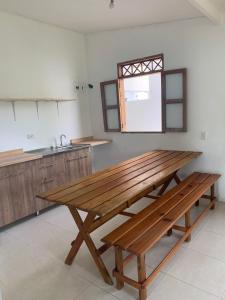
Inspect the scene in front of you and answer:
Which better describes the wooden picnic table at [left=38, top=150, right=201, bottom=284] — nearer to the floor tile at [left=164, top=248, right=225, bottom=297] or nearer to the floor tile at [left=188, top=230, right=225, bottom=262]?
the floor tile at [left=164, top=248, right=225, bottom=297]

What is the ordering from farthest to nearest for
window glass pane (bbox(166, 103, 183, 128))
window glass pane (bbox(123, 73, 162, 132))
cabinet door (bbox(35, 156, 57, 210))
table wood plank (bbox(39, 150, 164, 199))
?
window glass pane (bbox(123, 73, 162, 132)) < window glass pane (bbox(166, 103, 183, 128)) < cabinet door (bbox(35, 156, 57, 210)) < table wood plank (bbox(39, 150, 164, 199))

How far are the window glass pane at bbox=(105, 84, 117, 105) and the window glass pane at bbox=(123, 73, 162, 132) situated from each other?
0.81 ft

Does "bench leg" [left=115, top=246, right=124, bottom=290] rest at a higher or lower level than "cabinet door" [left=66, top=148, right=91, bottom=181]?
lower

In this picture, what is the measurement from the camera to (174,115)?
12.2 feet

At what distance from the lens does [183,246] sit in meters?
2.54

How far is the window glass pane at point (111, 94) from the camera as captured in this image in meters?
4.34

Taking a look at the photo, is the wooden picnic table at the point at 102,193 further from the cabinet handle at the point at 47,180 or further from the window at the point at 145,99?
the cabinet handle at the point at 47,180

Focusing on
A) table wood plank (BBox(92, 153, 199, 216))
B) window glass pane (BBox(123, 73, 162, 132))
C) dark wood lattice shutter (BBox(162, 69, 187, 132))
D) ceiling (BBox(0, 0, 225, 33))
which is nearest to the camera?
table wood plank (BBox(92, 153, 199, 216))

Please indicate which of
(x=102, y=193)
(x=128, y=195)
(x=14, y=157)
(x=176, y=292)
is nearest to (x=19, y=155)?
(x=14, y=157)

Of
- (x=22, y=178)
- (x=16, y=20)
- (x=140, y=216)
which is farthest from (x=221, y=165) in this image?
(x=16, y=20)

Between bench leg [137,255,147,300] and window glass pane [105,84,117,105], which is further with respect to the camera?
window glass pane [105,84,117,105]

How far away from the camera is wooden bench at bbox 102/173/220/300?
1.84 m

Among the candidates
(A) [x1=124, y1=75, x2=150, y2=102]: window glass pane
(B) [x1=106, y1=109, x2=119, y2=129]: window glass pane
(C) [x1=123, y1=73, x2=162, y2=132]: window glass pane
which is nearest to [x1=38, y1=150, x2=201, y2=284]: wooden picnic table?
(C) [x1=123, y1=73, x2=162, y2=132]: window glass pane

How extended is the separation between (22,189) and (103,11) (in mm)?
2661
